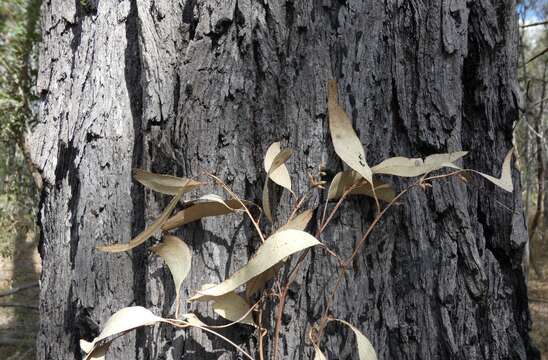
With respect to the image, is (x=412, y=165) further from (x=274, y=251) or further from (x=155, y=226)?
(x=155, y=226)

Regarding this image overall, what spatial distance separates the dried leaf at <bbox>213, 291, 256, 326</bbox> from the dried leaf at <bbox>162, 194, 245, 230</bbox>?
0.10 meters

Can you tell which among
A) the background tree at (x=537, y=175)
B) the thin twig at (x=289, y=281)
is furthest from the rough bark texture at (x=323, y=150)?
the background tree at (x=537, y=175)

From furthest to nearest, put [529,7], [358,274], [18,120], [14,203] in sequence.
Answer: [529,7] → [14,203] → [18,120] → [358,274]

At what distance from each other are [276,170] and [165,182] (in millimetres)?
138

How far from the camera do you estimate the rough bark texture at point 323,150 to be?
2.16 ft

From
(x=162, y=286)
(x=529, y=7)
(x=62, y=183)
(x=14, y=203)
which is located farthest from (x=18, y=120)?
(x=529, y=7)

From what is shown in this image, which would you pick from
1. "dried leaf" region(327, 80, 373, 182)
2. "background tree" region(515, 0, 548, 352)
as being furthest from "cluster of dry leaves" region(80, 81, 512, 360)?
"background tree" region(515, 0, 548, 352)

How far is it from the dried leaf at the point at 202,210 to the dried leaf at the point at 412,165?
0.18 metres

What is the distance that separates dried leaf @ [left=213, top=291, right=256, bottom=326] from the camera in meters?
0.62

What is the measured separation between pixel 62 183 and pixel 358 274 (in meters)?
0.48

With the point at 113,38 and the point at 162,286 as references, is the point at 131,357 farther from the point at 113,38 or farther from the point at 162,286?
the point at 113,38

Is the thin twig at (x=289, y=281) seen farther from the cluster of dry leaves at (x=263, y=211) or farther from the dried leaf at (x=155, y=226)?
the dried leaf at (x=155, y=226)

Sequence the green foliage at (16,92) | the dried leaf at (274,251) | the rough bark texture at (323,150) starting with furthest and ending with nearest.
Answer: the green foliage at (16,92), the rough bark texture at (323,150), the dried leaf at (274,251)

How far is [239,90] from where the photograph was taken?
66 centimetres
